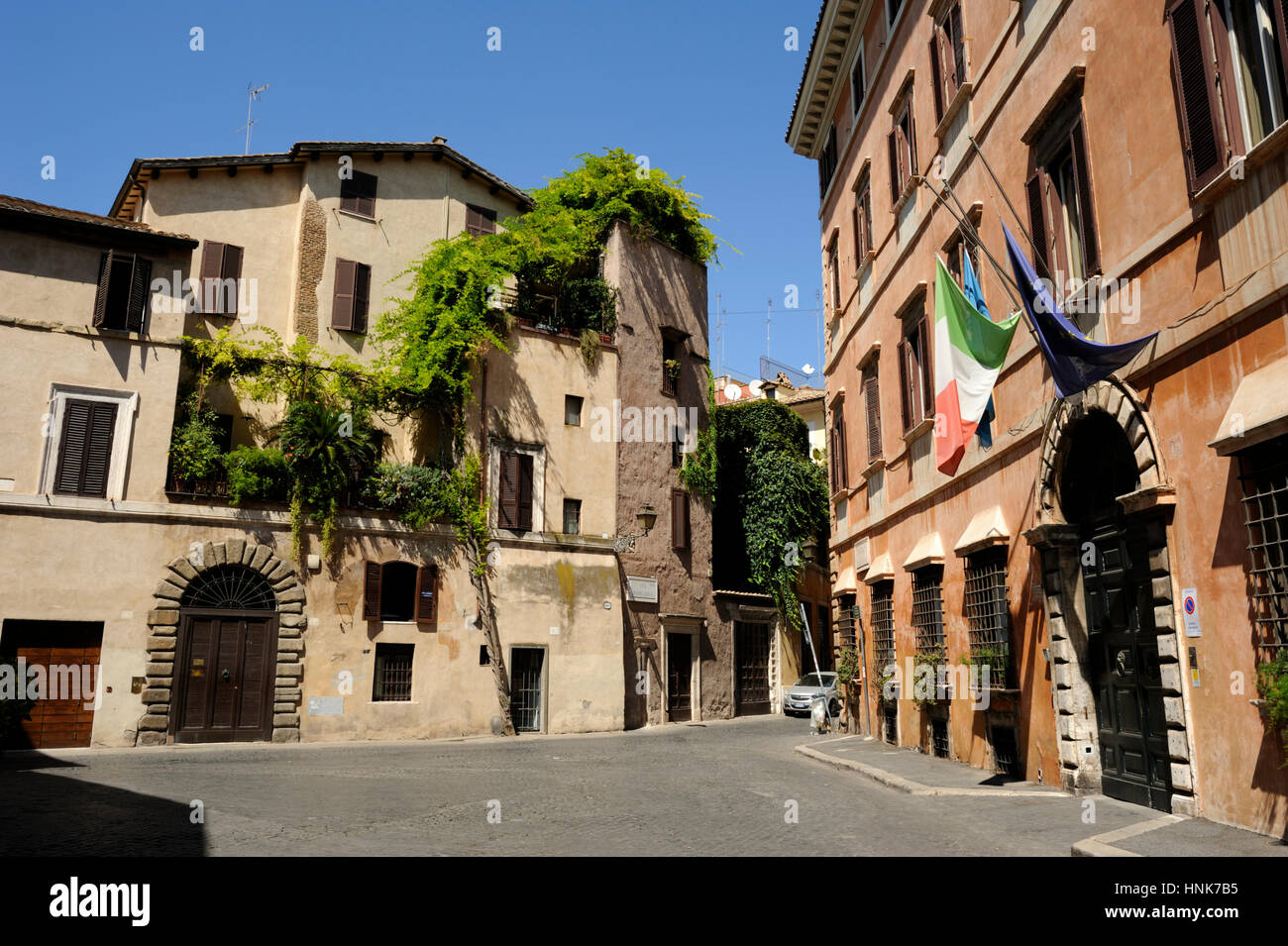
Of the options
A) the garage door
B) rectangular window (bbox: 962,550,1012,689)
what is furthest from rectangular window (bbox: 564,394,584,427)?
rectangular window (bbox: 962,550,1012,689)

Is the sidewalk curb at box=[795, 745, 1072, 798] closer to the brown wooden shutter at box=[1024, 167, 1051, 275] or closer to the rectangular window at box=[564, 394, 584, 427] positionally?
the brown wooden shutter at box=[1024, 167, 1051, 275]

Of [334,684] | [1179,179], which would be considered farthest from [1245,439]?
[334,684]

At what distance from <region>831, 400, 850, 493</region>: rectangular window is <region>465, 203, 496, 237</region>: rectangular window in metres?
12.7

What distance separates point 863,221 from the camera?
19.5 meters

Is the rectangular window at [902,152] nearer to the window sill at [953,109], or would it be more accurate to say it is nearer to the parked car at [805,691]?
the window sill at [953,109]

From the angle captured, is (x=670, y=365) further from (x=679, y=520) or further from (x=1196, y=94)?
(x=1196, y=94)

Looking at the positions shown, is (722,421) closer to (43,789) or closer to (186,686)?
(186,686)

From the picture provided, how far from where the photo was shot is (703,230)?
102 ft

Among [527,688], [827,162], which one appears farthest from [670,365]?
[527,688]

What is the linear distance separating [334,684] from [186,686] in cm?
301

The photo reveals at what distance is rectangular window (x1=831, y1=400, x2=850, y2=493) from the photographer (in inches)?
845

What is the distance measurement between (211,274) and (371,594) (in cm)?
933

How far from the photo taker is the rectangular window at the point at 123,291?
20.1m
